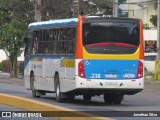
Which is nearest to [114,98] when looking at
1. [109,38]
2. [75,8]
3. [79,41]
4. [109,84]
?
[109,84]

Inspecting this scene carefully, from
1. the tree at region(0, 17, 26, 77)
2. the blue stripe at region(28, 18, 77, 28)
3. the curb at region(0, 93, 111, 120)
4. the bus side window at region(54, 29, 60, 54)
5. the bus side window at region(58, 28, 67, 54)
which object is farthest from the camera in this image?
the tree at region(0, 17, 26, 77)

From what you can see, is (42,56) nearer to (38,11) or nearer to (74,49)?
(74,49)

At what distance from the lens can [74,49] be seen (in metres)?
21.9

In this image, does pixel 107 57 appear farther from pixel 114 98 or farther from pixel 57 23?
pixel 57 23

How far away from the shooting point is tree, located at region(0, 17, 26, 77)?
145ft

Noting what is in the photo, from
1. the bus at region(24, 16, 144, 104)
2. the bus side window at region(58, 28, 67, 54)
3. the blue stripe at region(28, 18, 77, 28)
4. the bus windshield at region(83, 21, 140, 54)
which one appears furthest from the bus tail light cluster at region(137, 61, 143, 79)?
the bus side window at region(58, 28, 67, 54)

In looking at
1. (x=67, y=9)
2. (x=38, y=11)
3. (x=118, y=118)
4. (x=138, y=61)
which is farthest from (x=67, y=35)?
(x=67, y=9)

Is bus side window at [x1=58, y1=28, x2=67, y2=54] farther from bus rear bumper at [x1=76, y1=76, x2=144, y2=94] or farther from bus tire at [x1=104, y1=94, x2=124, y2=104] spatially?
bus tire at [x1=104, y1=94, x2=124, y2=104]

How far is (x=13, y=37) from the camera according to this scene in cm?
4422

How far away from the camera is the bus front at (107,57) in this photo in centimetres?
2147

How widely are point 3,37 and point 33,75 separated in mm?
19105

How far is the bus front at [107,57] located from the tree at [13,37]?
74.5ft

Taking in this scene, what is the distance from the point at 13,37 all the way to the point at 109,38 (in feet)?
76.2

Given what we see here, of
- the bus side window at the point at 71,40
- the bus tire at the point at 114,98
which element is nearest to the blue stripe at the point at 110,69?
the bus side window at the point at 71,40
